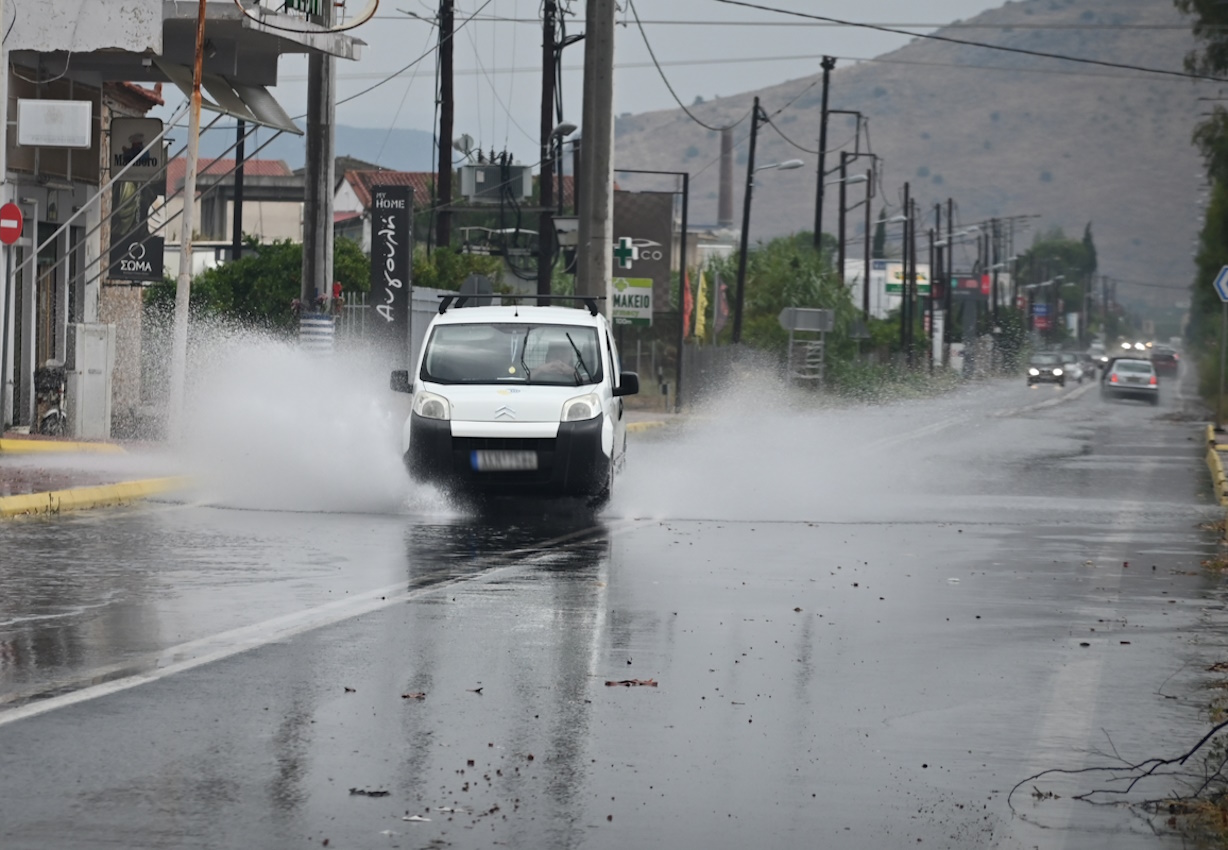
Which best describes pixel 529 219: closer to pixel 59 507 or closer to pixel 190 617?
pixel 59 507

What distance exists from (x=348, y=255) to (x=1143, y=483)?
28.3 meters

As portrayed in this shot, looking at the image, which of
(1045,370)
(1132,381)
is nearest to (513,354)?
(1132,381)

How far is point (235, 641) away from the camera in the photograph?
1041cm

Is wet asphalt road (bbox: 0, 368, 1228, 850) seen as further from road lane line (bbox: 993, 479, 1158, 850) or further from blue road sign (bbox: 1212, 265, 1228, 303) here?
blue road sign (bbox: 1212, 265, 1228, 303)

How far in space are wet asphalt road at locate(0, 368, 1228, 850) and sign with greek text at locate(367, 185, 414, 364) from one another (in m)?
16.5

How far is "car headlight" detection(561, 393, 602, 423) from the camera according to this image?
1831 cm

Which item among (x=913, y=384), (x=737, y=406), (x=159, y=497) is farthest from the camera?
(x=913, y=384)

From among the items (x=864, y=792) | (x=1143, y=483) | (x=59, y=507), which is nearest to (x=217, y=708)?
(x=864, y=792)

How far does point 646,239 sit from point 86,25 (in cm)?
2801

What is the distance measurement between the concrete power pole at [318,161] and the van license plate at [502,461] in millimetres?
9884

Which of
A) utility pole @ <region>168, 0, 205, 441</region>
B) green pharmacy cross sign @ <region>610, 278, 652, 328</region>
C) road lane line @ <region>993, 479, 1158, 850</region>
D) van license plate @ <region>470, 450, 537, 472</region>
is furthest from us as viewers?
green pharmacy cross sign @ <region>610, 278, 652, 328</region>

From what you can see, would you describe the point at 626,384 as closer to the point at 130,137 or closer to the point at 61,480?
the point at 61,480

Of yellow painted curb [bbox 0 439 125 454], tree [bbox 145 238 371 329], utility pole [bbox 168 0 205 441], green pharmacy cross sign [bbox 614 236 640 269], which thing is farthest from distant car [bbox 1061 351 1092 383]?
yellow painted curb [bbox 0 439 125 454]

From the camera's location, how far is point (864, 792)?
7.16m
